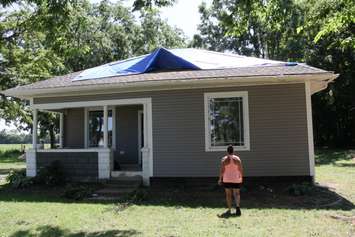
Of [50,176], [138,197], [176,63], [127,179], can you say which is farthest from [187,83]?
[50,176]

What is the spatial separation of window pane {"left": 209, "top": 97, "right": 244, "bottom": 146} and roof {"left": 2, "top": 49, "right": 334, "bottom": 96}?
0.90m

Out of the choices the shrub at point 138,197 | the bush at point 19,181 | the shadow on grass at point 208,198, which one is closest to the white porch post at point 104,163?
the shadow on grass at point 208,198

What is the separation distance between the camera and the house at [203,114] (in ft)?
42.1

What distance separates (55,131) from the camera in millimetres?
45750

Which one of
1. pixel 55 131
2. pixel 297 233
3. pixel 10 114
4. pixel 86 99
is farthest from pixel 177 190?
pixel 55 131

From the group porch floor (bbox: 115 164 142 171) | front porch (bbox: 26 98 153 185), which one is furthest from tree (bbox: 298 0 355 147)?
porch floor (bbox: 115 164 142 171)

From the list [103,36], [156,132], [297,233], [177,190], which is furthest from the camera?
[103,36]

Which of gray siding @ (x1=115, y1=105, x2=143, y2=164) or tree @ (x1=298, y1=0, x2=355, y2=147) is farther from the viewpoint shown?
tree @ (x1=298, y1=0, x2=355, y2=147)

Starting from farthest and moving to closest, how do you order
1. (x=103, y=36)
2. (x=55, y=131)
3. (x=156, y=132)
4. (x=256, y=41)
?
1. (x=55, y=131)
2. (x=256, y=41)
3. (x=103, y=36)
4. (x=156, y=132)

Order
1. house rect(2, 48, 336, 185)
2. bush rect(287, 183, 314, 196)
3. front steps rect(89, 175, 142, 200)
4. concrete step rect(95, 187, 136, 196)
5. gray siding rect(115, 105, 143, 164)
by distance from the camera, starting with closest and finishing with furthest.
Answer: bush rect(287, 183, 314, 196)
front steps rect(89, 175, 142, 200)
concrete step rect(95, 187, 136, 196)
house rect(2, 48, 336, 185)
gray siding rect(115, 105, 143, 164)

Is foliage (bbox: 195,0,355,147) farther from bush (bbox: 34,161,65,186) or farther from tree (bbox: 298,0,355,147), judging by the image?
bush (bbox: 34,161,65,186)

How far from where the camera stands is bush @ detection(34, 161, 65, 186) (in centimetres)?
1390

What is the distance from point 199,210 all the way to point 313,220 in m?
2.55

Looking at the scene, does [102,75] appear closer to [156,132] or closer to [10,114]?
[156,132]
